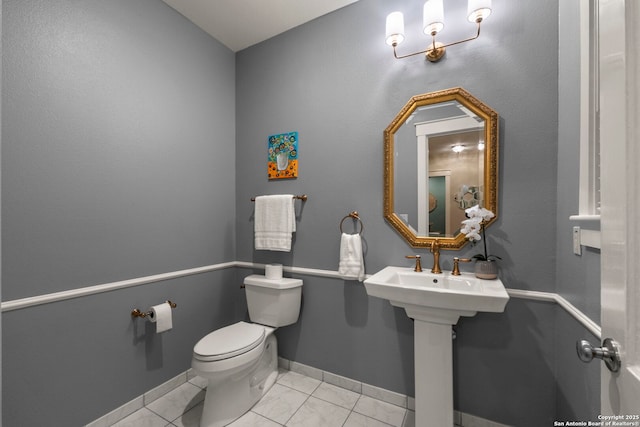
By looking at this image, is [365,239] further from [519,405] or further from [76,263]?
[76,263]

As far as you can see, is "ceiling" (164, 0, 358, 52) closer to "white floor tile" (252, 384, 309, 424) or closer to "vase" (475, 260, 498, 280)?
"vase" (475, 260, 498, 280)

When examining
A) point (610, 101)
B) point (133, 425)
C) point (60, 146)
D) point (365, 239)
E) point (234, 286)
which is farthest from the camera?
point (234, 286)

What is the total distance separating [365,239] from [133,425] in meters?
1.70

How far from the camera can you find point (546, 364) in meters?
1.28

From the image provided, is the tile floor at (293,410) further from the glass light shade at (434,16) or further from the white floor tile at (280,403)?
the glass light shade at (434,16)

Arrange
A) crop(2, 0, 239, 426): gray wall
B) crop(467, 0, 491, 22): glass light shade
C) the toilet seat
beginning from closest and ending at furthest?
1. crop(2, 0, 239, 426): gray wall
2. crop(467, 0, 491, 22): glass light shade
3. the toilet seat

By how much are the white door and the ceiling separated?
1656 millimetres

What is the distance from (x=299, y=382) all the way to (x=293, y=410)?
267mm

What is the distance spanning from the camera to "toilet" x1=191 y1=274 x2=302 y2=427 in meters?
1.38

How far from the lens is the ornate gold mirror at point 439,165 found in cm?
139

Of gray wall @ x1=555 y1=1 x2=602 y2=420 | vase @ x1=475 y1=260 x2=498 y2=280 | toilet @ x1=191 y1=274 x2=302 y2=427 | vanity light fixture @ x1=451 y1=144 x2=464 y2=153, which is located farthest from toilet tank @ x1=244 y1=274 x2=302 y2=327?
gray wall @ x1=555 y1=1 x2=602 y2=420

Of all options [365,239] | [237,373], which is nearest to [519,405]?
[365,239]

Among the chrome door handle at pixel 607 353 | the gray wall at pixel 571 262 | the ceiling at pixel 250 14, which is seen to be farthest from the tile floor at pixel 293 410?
the ceiling at pixel 250 14

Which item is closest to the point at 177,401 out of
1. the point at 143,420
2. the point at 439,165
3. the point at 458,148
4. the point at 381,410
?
the point at 143,420
